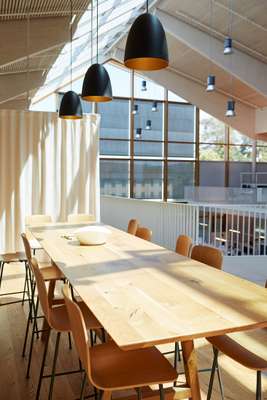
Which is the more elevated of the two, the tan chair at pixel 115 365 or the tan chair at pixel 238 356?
the tan chair at pixel 115 365

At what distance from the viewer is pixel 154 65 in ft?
8.84

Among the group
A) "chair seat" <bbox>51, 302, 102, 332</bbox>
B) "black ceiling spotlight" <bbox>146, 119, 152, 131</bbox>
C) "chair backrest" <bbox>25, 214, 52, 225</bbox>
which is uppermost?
"black ceiling spotlight" <bbox>146, 119, 152, 131</bbox>

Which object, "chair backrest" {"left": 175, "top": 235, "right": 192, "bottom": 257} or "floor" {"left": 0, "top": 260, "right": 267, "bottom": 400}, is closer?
"floor" {"left": 0, "top": 260, "right": 267, "bottom": 400}

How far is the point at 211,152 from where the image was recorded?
51.2ft

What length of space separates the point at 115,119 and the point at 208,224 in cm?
890

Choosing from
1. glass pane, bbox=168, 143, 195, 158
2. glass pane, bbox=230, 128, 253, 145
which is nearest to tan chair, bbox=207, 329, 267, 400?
glass pane, bbox=168, 143, 195, 158

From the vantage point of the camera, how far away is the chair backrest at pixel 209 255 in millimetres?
2625

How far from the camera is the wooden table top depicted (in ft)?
Result: 4.73

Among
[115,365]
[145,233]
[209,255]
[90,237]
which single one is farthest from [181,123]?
[115,365]

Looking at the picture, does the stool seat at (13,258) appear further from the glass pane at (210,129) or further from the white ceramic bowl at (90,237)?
the glass pane at (210,129)

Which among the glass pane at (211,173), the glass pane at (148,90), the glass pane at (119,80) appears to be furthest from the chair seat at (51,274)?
the glass pane at (211,173)

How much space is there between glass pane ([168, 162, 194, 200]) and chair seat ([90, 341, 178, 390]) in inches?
520

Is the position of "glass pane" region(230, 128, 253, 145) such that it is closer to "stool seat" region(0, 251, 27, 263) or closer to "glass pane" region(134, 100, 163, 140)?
"glass pane" region(134, 100, 163, 140)

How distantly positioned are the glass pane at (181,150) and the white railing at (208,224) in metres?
8.03
